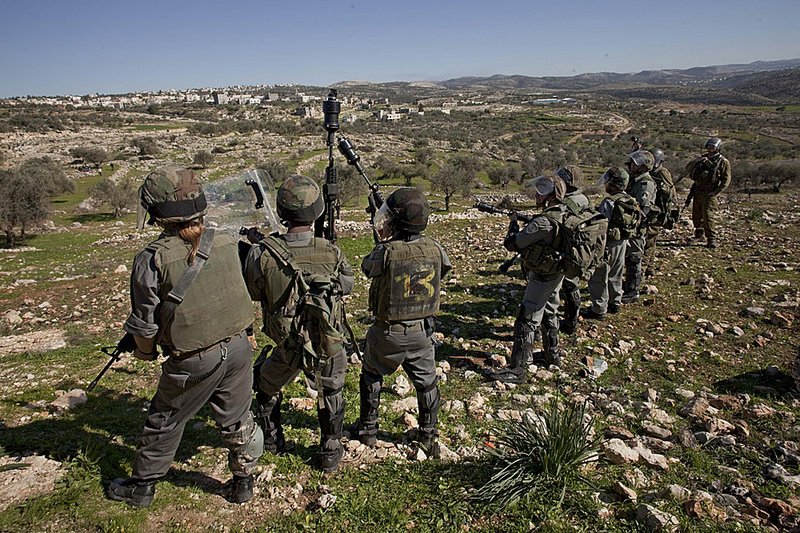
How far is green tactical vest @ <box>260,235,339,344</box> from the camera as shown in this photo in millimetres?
3133

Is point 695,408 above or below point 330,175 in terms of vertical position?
below

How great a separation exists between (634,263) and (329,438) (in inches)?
236

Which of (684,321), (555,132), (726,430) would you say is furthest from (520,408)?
(555,132)

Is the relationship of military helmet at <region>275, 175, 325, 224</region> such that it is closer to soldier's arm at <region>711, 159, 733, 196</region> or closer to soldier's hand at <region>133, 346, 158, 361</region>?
soldier's hand at <region>133, 346, 158, 361</region>

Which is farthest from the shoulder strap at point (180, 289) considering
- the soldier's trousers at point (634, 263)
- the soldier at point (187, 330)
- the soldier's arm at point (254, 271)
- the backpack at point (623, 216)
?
the soldier's trousers at point (634, 263)

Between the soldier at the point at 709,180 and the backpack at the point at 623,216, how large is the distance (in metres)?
4.90

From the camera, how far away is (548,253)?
495 cm

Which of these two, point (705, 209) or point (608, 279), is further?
point (705, 209)

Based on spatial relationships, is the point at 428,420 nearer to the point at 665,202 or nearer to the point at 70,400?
the point at 70,400

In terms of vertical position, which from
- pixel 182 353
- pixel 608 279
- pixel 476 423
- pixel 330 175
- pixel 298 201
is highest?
pixel 330 175

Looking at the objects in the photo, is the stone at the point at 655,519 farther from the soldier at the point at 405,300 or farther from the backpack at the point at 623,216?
the backpack at the point at 623,216

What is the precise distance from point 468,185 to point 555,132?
158ft

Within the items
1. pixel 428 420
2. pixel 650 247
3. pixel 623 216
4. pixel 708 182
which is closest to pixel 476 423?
pixel 428 420

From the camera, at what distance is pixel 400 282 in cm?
354
